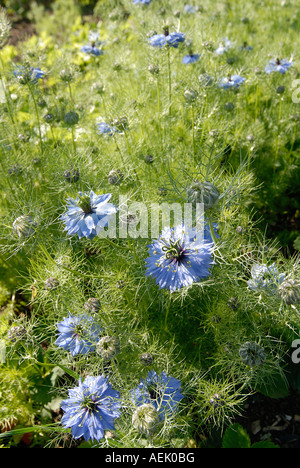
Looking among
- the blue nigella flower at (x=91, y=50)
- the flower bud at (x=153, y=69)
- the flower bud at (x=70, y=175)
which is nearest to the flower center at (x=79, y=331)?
the flower bud at (x=70, y=175)

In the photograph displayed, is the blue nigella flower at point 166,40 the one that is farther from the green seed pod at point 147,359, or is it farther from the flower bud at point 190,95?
the green seed pod at point 147,359

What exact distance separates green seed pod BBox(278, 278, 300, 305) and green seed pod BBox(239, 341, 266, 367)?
23cm

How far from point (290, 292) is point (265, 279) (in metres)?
0.21

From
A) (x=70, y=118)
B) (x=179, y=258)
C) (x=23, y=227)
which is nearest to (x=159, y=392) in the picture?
(x=179, y=258)

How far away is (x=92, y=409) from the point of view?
4.88ft

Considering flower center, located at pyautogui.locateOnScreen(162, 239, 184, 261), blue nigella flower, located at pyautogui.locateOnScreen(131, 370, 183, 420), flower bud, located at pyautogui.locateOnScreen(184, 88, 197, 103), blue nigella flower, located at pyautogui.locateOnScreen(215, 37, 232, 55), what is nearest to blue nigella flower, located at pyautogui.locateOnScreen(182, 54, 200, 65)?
blue nigella flower, located at pyautogui.locateOnScreen(215, 37, 232, 55)

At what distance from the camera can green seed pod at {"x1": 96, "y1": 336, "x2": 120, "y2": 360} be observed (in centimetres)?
146

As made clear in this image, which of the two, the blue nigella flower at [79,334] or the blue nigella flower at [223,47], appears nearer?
the blue nigella flower at [79,334]

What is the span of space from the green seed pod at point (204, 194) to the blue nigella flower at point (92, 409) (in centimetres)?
80

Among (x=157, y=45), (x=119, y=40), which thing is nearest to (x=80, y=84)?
(x=119, y=40)

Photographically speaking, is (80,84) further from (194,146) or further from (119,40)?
(194,146)

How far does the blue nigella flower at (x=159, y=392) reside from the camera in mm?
1468

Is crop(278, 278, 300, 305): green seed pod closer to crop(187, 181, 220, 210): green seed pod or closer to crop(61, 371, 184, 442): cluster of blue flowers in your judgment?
crop(187, 181, 220, 210): green seed pod

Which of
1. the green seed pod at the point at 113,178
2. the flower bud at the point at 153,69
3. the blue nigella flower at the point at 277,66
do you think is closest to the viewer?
the green seed pod at the point at 113,178
